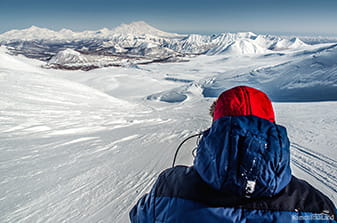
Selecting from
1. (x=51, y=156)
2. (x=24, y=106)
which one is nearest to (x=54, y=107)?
(x=24, y=106)

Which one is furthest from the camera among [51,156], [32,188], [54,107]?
[54,107]

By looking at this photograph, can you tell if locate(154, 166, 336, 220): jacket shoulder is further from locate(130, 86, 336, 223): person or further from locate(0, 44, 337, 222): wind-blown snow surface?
locate(0, 44, 337, 222): wind-blown snow surface

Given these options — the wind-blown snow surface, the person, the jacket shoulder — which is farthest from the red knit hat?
the wind-blown snow surface

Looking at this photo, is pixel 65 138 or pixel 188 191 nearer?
pixel 188 191

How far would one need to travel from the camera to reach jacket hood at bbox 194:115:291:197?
0.74 meters

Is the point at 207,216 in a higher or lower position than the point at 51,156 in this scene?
higher

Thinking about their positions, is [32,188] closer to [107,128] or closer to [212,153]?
[212,153]

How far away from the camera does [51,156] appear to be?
13.8 ft

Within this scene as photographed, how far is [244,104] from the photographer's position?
862 mm

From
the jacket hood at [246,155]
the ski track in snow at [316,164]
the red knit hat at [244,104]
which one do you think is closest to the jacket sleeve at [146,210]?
the jacket hood at [246,155]

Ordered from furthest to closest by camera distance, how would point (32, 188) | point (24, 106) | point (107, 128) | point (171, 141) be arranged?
point (24, 106), point (107, 128), point (171, 141), point (32, 188)

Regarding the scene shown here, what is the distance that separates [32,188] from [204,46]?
207320 mm

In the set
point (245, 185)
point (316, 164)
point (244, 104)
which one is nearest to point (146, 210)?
point (245, 185)

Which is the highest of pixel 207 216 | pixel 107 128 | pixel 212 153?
pixel 212 153
